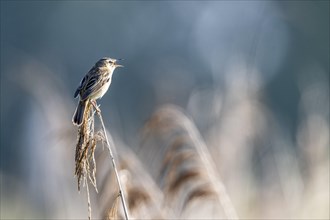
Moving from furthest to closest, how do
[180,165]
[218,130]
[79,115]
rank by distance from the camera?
[218,130]
[180,165]
[79,115]

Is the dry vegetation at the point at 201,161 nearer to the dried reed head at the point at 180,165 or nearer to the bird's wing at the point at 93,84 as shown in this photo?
the dried reed head at the point at 180,165

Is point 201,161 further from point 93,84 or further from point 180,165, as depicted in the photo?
point 93,84

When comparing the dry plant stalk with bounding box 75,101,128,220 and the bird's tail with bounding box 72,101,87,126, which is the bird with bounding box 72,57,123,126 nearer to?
the bird's tail with bounding box 72,101,87,126

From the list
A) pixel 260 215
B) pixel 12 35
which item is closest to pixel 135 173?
pixel 260 215

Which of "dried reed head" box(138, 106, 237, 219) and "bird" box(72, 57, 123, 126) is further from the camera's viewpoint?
"bird" box(72, 57, 123, 126)

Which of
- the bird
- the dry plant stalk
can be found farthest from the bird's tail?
the dry plant stalk

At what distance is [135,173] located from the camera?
3.73 metres

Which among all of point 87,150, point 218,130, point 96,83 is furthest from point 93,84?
point 87,150

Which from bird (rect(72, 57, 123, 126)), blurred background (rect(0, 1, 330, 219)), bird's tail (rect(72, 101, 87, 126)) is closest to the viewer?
bird's tail (rect(72, 101, 87, 126))

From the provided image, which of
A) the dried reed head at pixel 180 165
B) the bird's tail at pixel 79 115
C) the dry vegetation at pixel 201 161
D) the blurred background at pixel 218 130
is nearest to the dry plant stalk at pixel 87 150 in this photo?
the dry vegetation at pixel 201 161

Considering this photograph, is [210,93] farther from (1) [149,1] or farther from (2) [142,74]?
(1) [149,1]

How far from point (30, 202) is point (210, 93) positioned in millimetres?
1472

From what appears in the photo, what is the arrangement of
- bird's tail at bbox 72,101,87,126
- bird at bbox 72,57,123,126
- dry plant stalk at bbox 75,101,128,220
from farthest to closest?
bird at bbox 72,57,123,126 < bird's tail at bbox 72,101,87,126 < dry plant stalk at bbox 75,101,128,220

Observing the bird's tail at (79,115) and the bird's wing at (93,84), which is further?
the bird's wing at (93,84)
